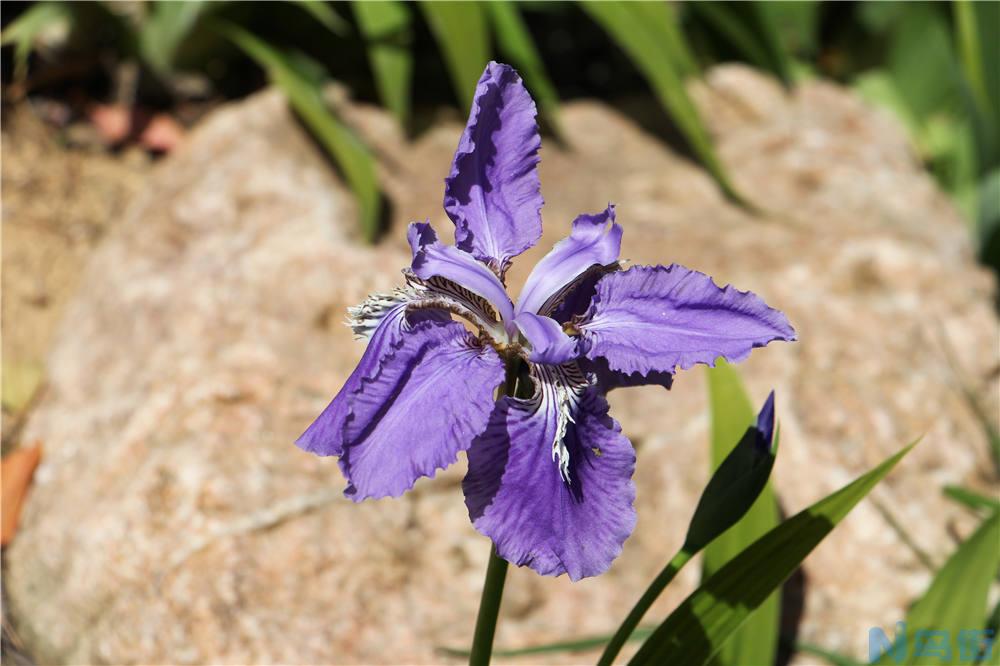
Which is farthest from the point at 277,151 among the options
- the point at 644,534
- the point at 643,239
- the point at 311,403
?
the point at 644,534

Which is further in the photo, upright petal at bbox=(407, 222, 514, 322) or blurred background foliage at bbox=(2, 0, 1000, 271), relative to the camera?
blurred background foliage at bbox=(2, 0, 1000, 271)

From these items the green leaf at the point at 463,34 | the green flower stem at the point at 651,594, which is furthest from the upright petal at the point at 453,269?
the green leaf at the point at 463,34

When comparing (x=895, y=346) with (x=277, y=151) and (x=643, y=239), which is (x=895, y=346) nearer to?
(x=643, y=239)

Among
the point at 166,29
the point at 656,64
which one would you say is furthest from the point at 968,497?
the point at 166,29

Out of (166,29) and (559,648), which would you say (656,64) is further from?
(559,648)

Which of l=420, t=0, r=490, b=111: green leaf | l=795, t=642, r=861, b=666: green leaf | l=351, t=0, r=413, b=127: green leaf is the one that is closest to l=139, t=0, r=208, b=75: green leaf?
l=351, t=0, r=413, b=127: green leaf

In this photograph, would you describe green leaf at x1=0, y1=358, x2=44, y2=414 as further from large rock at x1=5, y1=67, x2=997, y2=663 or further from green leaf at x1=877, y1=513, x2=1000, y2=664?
green leaf at x1=877, y1=513, x2=1000, y2=664
